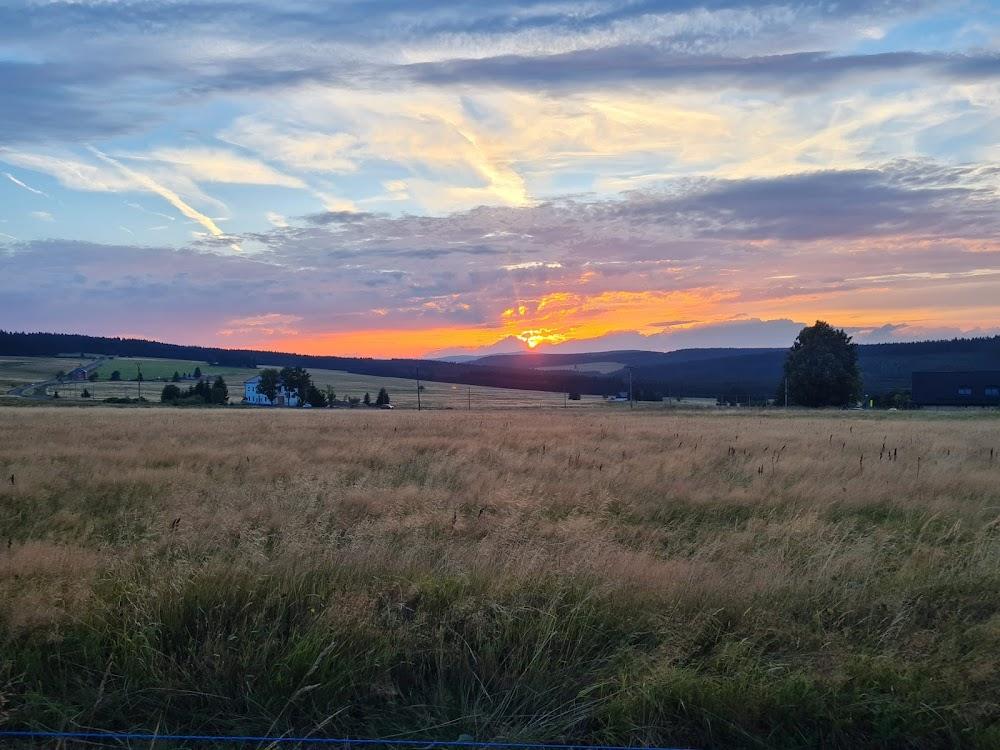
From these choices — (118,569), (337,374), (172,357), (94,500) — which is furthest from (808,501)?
(172,357)

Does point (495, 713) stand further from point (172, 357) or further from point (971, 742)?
point (172, 357)

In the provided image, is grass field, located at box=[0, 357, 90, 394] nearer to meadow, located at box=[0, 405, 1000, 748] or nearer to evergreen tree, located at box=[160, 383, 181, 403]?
evergreen tree, located at box=[160, 383, 181, 403]

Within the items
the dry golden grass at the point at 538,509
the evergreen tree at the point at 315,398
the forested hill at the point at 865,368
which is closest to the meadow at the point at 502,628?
the dry golden grass at the point at 538,509

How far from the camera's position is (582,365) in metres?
200

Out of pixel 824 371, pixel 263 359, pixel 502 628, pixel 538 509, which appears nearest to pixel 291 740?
pixel 502 628

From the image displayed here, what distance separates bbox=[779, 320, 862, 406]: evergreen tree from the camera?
77750 mm

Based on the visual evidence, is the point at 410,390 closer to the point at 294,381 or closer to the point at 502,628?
the point at 294,381

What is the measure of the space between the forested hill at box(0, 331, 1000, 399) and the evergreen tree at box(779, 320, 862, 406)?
48.7 metres

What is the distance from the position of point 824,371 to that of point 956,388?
1012 inches

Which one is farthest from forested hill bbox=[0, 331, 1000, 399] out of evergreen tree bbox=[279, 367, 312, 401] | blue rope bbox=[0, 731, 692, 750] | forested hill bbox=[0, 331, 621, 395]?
blue rope bbox=[0, 731, 692, 750]

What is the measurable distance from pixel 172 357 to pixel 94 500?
180089 mm

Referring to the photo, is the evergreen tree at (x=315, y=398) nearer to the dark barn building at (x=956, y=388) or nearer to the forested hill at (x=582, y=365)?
the forested hill at (x=582, y=365)

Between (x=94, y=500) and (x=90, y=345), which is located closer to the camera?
(x=94, y=500)

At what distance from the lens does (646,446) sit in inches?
794
